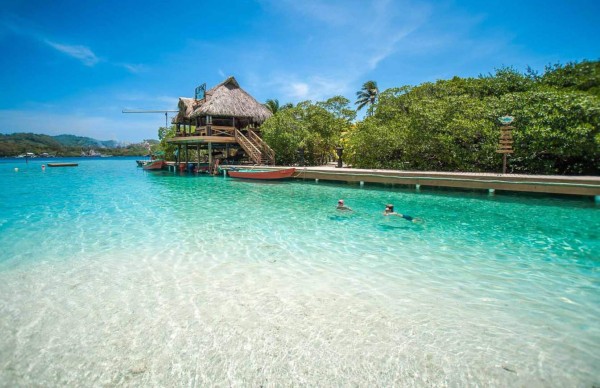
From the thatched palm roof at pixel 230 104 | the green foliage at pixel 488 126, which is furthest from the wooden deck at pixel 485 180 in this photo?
the thatched palm roof at pixel 230 104

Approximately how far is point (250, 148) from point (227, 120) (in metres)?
4.94

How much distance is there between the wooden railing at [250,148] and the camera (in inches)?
859

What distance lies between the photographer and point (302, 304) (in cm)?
373

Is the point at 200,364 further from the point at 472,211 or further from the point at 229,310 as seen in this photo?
the point at 472,211

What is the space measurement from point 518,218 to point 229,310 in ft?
27.4

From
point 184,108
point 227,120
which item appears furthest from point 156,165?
point 227,120

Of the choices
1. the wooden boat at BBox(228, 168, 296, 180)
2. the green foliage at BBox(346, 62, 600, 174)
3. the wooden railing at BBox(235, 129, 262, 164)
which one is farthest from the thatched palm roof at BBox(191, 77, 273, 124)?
the green foliage at BBox(346, 62, 600, 174)

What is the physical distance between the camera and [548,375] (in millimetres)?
2453

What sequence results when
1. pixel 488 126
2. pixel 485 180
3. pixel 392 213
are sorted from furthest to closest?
pixel 488 126 < pixel 485 180 < pixel 392 213

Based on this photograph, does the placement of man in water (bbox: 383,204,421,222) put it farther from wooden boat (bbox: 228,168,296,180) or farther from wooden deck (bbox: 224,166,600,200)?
wooden boat (bbox: 228,168,296,180)

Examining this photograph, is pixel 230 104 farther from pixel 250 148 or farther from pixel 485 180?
pixel 485 180

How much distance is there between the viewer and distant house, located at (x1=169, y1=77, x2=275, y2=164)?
22.6 metres

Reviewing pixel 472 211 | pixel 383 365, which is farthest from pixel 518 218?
pixel 383 365

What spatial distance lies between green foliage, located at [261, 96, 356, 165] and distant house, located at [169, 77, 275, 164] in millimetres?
1118
